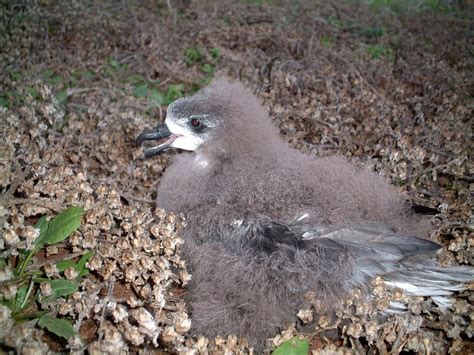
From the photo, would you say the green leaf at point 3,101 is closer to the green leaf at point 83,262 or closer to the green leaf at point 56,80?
the green leaf at point 56,80

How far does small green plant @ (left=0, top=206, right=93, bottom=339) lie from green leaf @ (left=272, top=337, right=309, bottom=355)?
0.85m

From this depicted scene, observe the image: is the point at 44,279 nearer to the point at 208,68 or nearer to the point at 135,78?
the point at 135,78

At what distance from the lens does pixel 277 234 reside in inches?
69.3

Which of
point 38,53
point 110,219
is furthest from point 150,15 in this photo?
point 110,219

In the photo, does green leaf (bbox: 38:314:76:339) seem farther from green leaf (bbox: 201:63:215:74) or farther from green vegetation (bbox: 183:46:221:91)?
green leaf (bbox: 201:63:215:74)

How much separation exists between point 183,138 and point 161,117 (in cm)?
132

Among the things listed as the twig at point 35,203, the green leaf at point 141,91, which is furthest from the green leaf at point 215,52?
the twig at point 35,203

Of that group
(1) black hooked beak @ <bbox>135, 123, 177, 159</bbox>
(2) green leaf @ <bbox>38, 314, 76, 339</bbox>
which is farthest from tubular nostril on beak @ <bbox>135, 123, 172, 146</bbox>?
(2) green leaf @ <bbox>38, 314, 76, 339</bbox>

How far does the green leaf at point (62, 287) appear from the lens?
1.70 m

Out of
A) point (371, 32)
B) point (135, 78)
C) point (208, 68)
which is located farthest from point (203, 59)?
point (371, 32)

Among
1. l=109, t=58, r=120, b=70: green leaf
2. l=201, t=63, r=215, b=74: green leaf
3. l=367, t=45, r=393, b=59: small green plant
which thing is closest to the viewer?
l=109, t=58, r=120, b=70: green leaf

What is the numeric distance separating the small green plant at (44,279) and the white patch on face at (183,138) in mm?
723

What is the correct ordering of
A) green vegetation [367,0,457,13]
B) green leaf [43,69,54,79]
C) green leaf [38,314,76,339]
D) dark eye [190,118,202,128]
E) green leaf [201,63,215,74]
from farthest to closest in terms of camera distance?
green vegetation [367,0,457,13], green leaf [201,63,215,74], green leaf [43,69,54,79], dark eye [190,118,202,128], green leaf [38,314,76,339]

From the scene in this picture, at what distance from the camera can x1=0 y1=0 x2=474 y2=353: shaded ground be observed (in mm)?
1587
